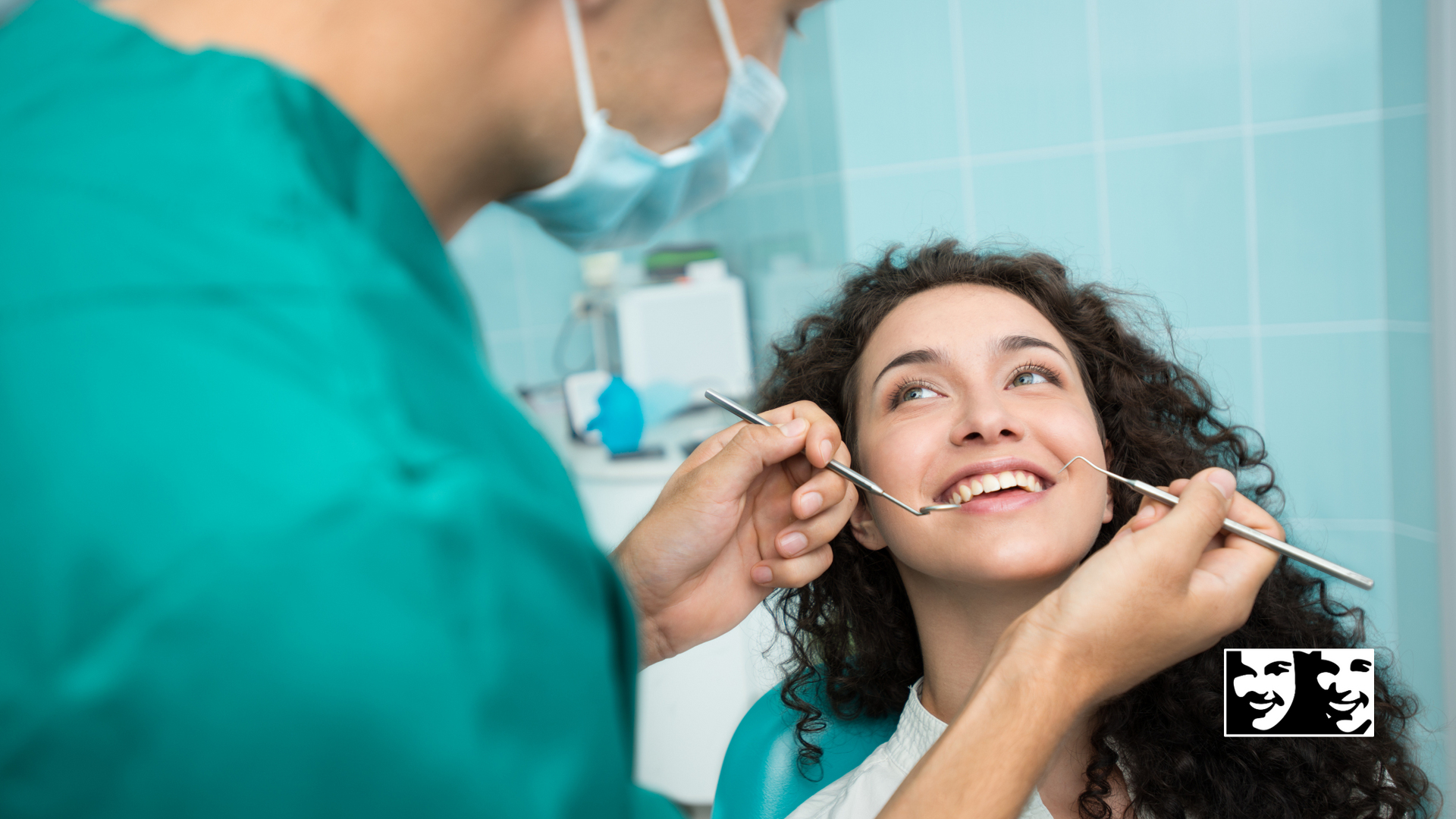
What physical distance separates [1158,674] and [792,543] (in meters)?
0.53

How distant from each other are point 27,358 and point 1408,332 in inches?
101

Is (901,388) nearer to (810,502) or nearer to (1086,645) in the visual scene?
(810,502)

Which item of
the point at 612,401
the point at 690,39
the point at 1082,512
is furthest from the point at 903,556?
the point at 612,401

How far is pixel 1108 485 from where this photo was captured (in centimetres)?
140

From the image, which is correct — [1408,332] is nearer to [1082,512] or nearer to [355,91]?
[1082,512]

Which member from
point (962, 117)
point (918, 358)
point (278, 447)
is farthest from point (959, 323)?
point (962, 117)

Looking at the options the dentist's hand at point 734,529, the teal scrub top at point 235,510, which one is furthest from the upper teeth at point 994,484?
the teal scrub top at point 235,510

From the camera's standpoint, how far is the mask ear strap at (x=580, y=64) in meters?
0.61

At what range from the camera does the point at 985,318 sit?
4.33 feet

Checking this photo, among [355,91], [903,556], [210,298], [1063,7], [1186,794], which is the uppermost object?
[1063,7]

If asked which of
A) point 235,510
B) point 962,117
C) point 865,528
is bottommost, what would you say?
point 865,528

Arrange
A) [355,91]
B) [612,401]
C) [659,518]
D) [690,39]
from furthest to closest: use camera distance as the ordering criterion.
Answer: [612,401] → [659,518] → [690,39] → [355,91]

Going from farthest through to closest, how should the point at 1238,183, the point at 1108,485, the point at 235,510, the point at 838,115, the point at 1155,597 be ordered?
the point at 838,115, the point at 1238,183, the point at 1108,485, the point at 1155,597, the point at 235,510

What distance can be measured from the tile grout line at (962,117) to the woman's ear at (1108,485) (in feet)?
3.60
